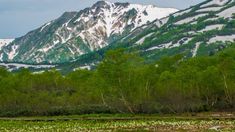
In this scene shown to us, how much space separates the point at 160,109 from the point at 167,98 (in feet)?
54.3

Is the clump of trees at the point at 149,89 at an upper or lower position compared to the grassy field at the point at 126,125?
upper

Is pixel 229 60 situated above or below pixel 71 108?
above

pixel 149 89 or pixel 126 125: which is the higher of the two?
pixel 149 89

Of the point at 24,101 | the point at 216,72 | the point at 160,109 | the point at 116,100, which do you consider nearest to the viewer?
the point at 160,109

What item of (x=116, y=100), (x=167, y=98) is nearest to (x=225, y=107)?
(x=167, y=98)

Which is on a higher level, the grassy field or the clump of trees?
the clump of trees

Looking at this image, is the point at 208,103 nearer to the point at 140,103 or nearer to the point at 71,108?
the point at 140,103

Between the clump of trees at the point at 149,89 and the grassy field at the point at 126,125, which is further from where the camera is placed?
the clump of trees at the point at 149,89

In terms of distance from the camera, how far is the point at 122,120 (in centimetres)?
7744

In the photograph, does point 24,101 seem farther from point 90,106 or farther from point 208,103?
point 208,103

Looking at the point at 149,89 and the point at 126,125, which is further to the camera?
the point at 149,89

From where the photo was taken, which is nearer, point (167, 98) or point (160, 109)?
point (160, 109)

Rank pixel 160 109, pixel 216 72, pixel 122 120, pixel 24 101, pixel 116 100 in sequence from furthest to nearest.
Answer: pixel 24 101 < pixel 116 100 < pixel 216 72 < pixel 160 109 < pixel 122 120

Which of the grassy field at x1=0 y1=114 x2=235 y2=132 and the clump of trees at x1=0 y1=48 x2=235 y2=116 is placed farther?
the clump of trees at x1=0 y1=48 x2=235 y2=116
